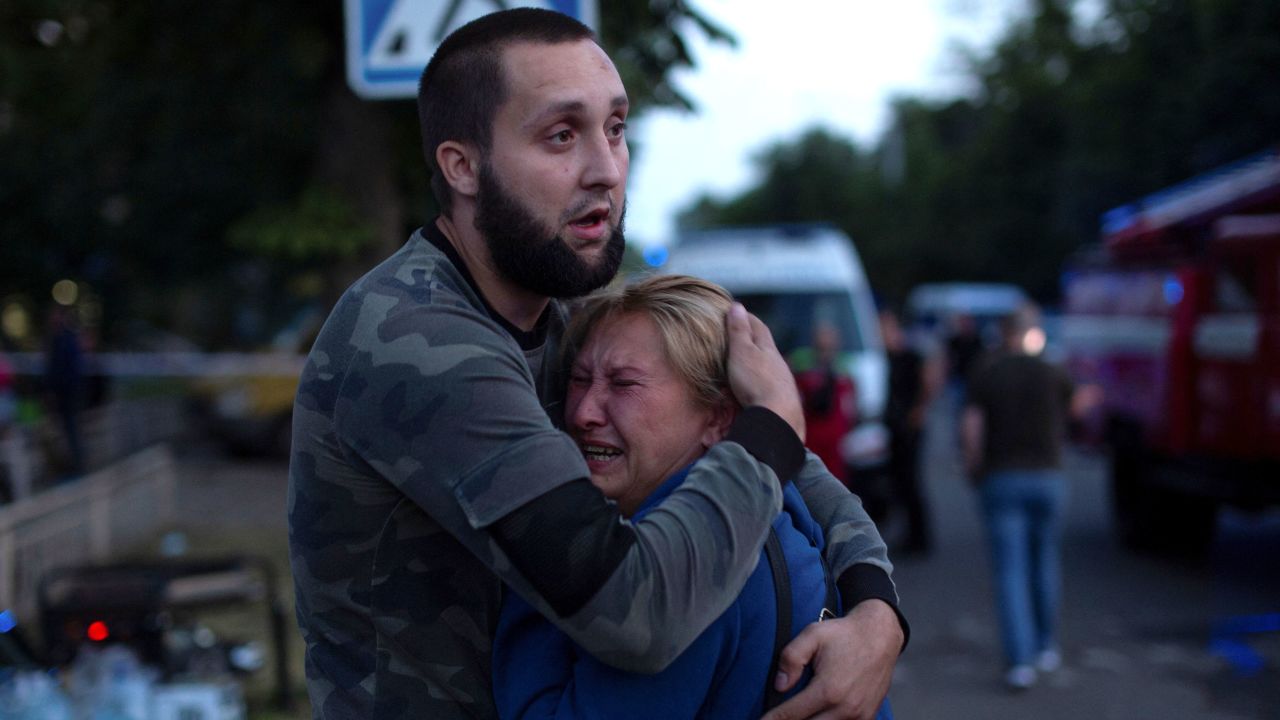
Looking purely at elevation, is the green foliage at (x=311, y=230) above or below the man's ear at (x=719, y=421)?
above

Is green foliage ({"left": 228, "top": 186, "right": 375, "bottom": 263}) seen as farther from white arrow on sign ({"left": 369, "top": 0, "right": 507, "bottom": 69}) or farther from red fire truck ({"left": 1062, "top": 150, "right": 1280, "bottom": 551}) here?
red fire truck ({"left": 1062, "top": 150, "right": 1280, "bottom": 551})

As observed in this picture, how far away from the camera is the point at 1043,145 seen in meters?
42.1

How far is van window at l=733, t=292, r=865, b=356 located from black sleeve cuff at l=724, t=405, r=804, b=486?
1025 cm

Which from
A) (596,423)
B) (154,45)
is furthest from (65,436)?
(596,423)

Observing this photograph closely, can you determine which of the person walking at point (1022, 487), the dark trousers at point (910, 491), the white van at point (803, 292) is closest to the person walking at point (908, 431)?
the dark trousers at point (910, 491)

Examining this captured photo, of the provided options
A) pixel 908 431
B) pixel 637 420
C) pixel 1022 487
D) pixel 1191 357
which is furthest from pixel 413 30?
pixel 908 431

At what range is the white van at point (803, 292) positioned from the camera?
1209 centimetres

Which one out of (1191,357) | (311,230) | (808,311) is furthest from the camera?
(808,311)

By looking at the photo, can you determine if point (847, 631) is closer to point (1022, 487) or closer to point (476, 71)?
point (476, 71)

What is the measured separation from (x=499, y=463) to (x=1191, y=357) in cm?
881

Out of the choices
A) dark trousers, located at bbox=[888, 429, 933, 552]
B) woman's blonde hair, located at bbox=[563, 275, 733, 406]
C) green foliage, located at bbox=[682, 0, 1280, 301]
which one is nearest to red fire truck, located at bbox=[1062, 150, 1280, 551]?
dark trousers, located at bbox=[888, 429, 933, 552]

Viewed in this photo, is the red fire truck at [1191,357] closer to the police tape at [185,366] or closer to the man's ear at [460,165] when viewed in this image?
the man's ear at [460,165]

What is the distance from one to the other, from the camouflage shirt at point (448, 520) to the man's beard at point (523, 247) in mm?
63

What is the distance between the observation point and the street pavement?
669 cm
